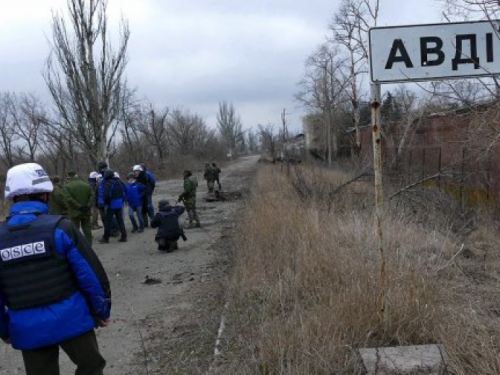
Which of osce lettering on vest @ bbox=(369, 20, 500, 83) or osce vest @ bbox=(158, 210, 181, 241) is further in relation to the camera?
osce vest @ bbox=(158, 210, 181, 241)

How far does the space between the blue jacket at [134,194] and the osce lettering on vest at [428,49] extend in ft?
31.4

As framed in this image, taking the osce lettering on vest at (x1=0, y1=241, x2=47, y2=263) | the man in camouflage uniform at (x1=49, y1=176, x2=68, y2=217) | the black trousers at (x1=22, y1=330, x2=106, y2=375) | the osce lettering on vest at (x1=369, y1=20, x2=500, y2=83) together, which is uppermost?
the osce lettering on vest at (x1=369, y1=20, x2=500, y2=83)

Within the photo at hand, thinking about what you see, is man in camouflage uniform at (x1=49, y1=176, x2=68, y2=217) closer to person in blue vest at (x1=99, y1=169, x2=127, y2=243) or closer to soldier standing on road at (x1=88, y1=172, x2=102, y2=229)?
person in blue vest at (x1=99, y1=169, x2=127, y2=243)

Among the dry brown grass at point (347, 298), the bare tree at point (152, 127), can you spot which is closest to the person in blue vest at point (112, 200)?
the dry brown grass at point (347, 298)

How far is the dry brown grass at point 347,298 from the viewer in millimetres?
3508

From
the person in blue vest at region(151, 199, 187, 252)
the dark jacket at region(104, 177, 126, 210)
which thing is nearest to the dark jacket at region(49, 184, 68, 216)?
the dark jacket at region(104, 177, 126, 210)

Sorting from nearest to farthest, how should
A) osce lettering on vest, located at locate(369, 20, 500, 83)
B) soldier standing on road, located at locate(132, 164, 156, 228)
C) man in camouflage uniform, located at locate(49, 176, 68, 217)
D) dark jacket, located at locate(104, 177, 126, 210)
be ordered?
osce lettering on vest, located at locate(369, 20, 500, 83)
man in camouflage uniform, located at locate(49, 176, 68, 217)
dark jacket, located at locate(104, 177, 126, 210)
soldier standing on road, located at locate(132, 164, 156, 228)

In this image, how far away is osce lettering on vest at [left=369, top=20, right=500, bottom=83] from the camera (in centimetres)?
370

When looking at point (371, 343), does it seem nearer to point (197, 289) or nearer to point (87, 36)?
point (197, 289)

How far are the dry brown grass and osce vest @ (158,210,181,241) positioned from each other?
2.18 m

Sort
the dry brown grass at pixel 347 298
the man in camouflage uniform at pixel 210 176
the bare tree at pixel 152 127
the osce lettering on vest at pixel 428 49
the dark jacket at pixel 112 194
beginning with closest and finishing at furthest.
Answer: the dry brown grass at pixel 347 298
the osce lettering on vest at pixel 428 49
the dark jacket at pixel 112 194
the man in camouflage uniform at pixel 210 176
the bare tree at pixel 152 127

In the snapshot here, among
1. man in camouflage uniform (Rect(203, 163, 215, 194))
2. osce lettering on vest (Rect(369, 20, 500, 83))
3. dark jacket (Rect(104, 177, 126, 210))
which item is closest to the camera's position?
osce lettering on vest (Rect(369, 20, 500, 83))

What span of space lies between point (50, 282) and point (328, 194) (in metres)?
8.37

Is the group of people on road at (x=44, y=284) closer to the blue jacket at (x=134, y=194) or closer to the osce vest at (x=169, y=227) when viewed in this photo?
the osce vest at (x=169, y=227)
